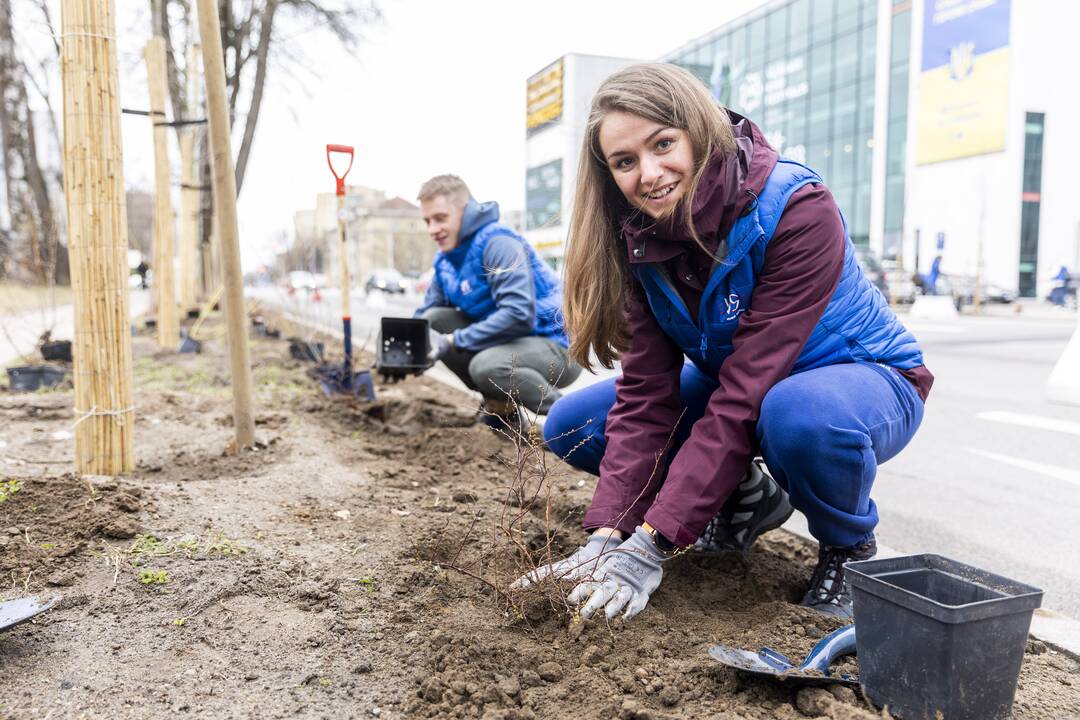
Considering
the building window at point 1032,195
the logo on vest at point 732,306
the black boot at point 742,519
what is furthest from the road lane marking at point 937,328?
the building window at point 1032,195

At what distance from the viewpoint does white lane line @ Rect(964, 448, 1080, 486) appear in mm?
4180

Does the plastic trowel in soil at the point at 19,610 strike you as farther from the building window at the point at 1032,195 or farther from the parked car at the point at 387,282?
the building window at the point at 1032,195

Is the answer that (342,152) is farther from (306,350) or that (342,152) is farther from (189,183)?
(189,183)

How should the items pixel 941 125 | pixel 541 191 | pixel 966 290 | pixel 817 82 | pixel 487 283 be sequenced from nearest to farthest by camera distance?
pixel 487 283
pixel 966 290
pixel 941 125
pixel 817 82
pixel 541 191

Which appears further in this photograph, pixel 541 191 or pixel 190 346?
pixel 541 191

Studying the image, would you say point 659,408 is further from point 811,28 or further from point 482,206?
point 811,28

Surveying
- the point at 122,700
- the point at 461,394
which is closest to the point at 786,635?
the point at 122,700

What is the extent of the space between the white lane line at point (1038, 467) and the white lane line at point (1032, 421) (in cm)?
98

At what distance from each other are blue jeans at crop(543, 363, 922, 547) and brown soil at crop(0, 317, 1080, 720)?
282mm

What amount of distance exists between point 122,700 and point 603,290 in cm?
147

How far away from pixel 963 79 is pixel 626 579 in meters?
35.3

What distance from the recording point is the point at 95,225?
296 cm

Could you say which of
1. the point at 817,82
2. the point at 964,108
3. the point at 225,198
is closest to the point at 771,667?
the point at 225,198

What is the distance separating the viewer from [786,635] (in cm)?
195
